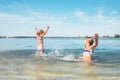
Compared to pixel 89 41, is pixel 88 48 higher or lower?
lower

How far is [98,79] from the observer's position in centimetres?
1184

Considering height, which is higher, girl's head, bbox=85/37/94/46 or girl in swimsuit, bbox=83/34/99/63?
girl's head, bbox=85/37/94/46

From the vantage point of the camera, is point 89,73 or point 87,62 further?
point 87,62

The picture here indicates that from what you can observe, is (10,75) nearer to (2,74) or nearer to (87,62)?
(2,74)

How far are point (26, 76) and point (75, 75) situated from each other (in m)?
2.02

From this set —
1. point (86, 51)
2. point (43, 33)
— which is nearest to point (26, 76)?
point (86, 51)

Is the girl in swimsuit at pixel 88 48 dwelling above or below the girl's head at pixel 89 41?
below

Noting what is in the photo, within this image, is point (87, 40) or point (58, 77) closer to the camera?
point (58, 77)

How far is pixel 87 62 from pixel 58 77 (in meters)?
5.83

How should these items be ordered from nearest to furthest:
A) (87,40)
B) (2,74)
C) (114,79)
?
1. (114,79)
2. (2,74)
3. (87,40)

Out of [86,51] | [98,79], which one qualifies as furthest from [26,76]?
[86,51]

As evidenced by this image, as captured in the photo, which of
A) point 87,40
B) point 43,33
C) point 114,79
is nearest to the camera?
point 114,79

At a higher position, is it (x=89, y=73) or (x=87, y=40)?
(x=87, y=40)

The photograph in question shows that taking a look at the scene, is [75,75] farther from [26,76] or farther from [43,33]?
[43,33]
